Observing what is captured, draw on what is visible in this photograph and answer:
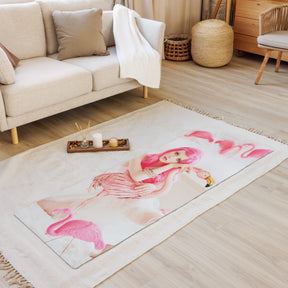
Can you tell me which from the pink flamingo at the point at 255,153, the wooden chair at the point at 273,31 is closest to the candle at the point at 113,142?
the pink flamingo at the point at 255,153

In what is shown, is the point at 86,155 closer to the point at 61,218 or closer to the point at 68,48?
the point at 61,218

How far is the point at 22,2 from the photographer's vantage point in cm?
345

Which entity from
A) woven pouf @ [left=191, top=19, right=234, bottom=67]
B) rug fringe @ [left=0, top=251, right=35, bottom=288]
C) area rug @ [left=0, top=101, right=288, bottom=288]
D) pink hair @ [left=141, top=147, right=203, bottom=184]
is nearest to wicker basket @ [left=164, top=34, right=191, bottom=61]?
woven pouf @ [left=191, top=19, right=234, bottom=67]

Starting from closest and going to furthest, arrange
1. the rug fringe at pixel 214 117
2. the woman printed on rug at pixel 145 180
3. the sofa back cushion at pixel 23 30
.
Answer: the woman printed on rug at pixel 145 180
the rug fringe at pixel 214 117
the sofa back cushion at pixel 23 30

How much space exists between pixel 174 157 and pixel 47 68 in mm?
1168

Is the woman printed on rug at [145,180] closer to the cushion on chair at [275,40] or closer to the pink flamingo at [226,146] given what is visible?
the pink flamingo at [226,146]

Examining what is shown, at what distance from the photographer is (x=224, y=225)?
79.2 inches

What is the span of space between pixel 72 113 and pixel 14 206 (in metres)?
1.25

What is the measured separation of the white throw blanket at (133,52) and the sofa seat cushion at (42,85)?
38 cm

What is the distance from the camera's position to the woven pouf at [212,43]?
161 inches

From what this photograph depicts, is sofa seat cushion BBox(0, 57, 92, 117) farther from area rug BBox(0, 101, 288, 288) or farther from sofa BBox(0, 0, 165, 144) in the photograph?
area rug BBox(0, 101, 288, 288)

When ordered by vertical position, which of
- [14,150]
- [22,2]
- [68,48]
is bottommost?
[14,150]

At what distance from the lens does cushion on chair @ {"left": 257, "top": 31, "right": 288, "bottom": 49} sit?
3.48m

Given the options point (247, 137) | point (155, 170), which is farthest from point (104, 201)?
point (247, 137)
